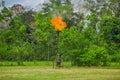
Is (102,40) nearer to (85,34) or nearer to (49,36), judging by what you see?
(85,34)

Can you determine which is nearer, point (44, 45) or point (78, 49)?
point (78, 49)

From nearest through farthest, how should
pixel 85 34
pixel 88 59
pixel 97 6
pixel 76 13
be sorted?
1. pixel 88 59
2. pixel 85 34
3. pixel 97 6
4. pixel 76 13

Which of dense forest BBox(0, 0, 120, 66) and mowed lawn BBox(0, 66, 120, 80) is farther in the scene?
dense forest BBox(0, 0, 120, 66)

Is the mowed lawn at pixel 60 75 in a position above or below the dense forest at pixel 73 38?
below

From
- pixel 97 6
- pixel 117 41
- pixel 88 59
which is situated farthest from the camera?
pixel 97 6

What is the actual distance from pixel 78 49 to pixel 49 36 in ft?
16.9

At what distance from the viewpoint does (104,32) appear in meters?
41.5

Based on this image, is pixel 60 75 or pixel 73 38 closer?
pixel 60 75

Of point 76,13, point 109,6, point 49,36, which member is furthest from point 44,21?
point 76,13

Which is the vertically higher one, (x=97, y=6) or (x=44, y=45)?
(x=97, y=6)

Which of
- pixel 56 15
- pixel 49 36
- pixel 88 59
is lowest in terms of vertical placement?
pixel 88 59

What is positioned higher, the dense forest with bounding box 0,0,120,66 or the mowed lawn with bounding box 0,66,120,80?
the dense forest with bounding box 0,0,120,66

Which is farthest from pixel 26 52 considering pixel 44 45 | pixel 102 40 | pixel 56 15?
pixel 102 40

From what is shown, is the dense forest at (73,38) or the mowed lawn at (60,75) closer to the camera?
the mowed lawn at (60,75)
